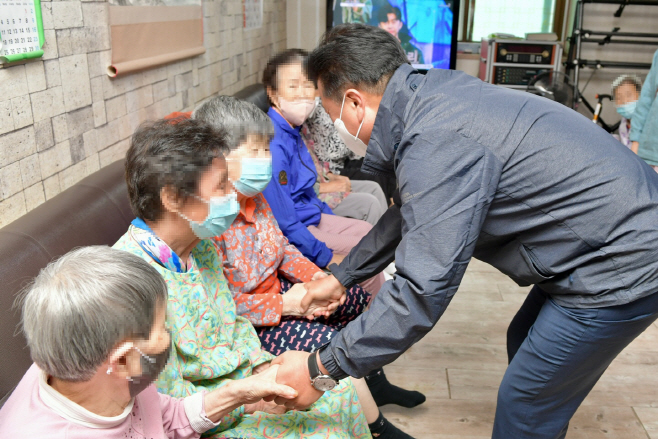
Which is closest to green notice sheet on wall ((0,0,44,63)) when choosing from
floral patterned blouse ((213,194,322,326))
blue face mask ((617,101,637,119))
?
floral patterned blouse ((213,194,322,326))

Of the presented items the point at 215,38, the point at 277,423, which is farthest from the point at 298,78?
the point at 277,423

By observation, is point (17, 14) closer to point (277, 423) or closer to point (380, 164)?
point (380, 164)

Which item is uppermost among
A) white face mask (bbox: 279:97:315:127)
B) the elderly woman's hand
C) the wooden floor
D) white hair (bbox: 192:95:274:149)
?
white hair (bbox: 192:95:274:149)

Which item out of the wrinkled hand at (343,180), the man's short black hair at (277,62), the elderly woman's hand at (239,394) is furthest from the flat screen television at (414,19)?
→ the elderly woman's hand at (239,394)

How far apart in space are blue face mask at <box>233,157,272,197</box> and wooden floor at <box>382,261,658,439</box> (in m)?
1.12

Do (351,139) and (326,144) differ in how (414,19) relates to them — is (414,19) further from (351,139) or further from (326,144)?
(351,139)

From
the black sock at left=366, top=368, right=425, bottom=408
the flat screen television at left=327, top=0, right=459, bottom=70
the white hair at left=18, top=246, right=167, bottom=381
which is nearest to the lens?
the white hair at left=18, top=246, right=167, bottom=381

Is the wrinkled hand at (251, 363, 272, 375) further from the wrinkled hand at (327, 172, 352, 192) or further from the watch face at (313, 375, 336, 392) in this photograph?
the wrinkled hand at (327, 172, 352, 192)

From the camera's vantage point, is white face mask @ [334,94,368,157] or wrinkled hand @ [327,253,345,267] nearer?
white face mask @ [334,94,368,157]

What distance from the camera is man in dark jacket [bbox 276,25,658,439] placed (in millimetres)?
1210

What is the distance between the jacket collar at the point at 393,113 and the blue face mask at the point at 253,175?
423 millimetres

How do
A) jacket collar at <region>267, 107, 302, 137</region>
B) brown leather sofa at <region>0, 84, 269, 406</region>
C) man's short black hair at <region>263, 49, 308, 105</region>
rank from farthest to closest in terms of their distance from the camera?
man's short black hair at <region>263, 49, 308, 105</region>, jacket collar at <region>267, 107, 302, 137</region>, brown leather sofa at <region>0, 84, 269, 406</region>

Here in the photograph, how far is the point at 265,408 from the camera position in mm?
1455

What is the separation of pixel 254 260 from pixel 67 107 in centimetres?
78
